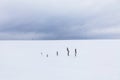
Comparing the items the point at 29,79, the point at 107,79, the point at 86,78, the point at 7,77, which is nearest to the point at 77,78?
the point at 86,78

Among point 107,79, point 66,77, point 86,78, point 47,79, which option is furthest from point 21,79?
point 107,79

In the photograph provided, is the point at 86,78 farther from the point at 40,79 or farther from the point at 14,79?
the point at 14,79

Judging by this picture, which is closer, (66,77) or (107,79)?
(107,79)

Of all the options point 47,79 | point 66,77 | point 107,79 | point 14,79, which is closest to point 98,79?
point 107,79

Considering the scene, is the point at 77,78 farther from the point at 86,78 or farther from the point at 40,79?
the point at 40,79

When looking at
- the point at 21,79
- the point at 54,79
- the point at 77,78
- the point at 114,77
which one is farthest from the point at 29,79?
the point at 114,77

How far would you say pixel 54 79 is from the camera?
78.4ft

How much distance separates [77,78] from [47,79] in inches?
120

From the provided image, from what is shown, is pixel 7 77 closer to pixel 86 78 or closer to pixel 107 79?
pixel 86 78

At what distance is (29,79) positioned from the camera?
2328 cm

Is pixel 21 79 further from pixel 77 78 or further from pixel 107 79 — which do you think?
pixel 107 79

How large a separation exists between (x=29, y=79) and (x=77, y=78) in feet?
15.9

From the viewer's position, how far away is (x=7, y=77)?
24188mm

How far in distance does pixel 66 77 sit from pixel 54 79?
4.89 feet
